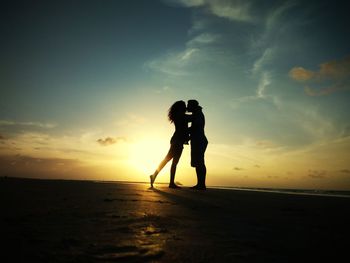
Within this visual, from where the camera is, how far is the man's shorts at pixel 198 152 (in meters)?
8.37

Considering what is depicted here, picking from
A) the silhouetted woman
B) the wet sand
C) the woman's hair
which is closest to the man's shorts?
the silhouetted woman

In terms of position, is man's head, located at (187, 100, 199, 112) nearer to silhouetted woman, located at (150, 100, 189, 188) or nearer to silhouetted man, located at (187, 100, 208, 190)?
silhouetted man, located at (187, 100, 208, 190)

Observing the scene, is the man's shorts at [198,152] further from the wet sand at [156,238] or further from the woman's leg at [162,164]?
the wet sand at [156,238]

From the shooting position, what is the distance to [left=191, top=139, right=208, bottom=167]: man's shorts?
27.5 ft

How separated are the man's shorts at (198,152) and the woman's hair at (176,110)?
1008 millimetres

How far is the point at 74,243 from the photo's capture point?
1.67 meters

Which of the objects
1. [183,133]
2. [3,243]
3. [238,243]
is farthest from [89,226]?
[183,133]

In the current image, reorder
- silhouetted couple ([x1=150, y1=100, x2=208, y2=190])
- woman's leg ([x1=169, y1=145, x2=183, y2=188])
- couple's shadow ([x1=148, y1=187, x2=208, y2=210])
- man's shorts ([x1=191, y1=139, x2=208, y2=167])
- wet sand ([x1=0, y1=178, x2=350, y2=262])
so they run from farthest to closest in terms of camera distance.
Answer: woman's leg ([x1=169, y1=145, x2=183, y2=188])
silhouetted couple ([x1=150, y1=100, x2=208, y2=190])
man's shorts ([x1=191, y1=139, x2=208, y2=167])
couple's shadow ([x1=148, y1=187, x2=208, y2=210])
wet sand ([x1=0, y1=178, x2=350, y2=262])

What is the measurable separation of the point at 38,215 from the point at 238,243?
1.95 metres

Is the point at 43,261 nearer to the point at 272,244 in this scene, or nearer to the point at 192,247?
the point at 192,247

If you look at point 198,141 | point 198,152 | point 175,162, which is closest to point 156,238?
point 198,152

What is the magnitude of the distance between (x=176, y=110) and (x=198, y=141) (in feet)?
4.16

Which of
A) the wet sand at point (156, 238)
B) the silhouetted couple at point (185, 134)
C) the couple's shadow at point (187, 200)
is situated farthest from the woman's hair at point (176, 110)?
the wet sand at point (156, 238)

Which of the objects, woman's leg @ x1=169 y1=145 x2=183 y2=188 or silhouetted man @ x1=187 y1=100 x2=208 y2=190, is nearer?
silhouetted man @ x1=187 y1=100 x2=208 y2=190
